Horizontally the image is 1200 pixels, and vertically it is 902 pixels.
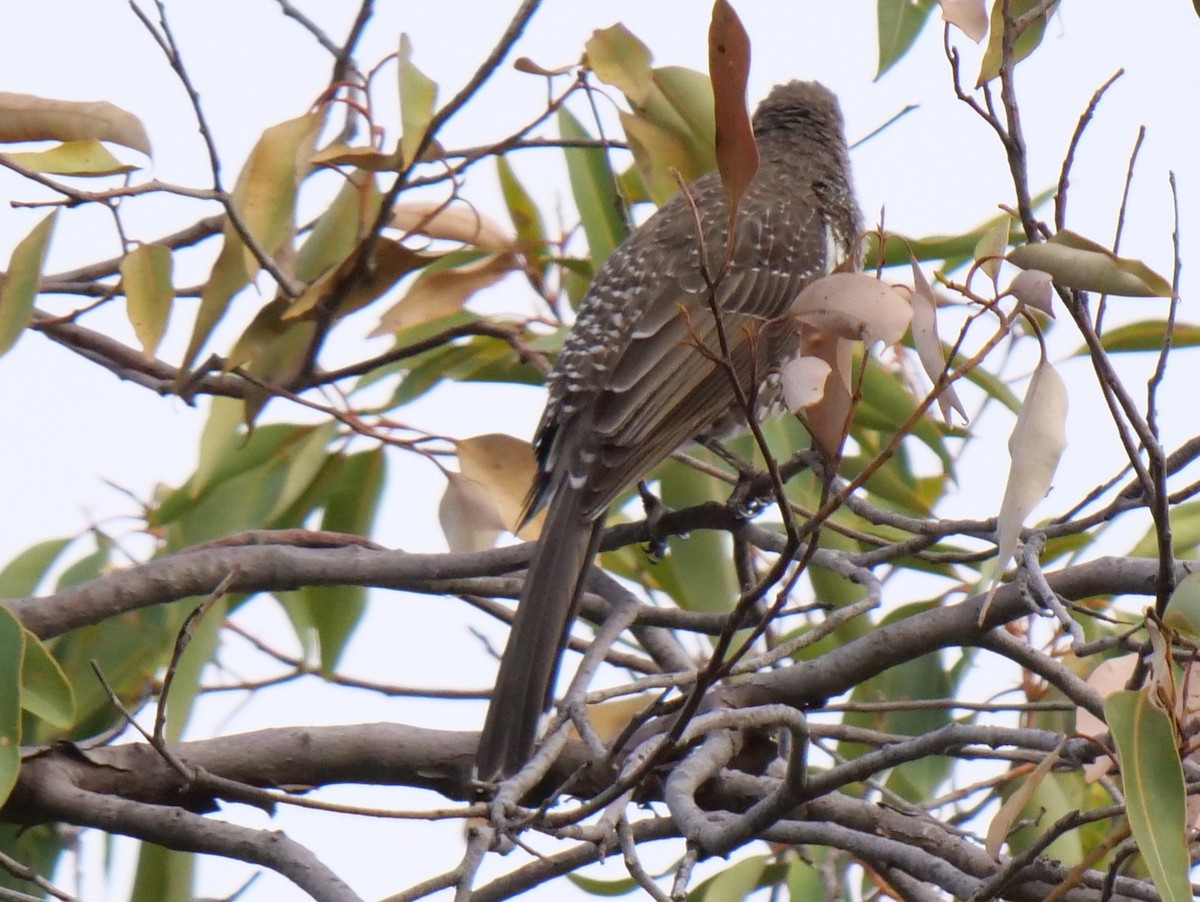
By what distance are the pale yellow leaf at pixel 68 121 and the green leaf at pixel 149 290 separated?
20cm

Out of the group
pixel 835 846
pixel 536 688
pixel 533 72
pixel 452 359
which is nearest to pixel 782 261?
pixel 452 359

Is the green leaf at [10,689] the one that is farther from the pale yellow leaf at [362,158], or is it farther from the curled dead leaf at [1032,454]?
the curled dead leaf at [1032,454]

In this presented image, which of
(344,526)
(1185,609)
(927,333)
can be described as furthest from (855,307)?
(344,526)

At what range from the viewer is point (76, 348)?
328 centimetres

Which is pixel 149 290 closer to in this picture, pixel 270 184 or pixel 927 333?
pixel 270 184

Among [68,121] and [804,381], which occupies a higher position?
[68,121]

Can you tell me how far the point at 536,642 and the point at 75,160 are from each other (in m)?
1.24

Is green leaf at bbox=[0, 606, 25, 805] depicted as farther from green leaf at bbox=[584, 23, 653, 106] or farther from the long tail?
green leaf at bbox=[584, 23, 653, 106]

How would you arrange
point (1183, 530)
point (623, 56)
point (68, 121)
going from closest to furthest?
1. point (68, 121)
2. point (623, 56)
3. point (1183, 530)

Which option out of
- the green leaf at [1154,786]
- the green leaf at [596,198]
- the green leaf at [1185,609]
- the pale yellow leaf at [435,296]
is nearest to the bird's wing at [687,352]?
the green leaf at [596,198]

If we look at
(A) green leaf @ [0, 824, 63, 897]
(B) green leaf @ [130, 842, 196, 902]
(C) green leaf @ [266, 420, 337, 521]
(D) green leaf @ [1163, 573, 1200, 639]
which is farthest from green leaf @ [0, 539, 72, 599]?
(D) green leaf @ [1163, 573, 1200, 639]

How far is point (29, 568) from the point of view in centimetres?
357

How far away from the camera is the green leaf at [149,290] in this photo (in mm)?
2805

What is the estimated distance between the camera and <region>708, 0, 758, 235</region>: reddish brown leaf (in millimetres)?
1568
